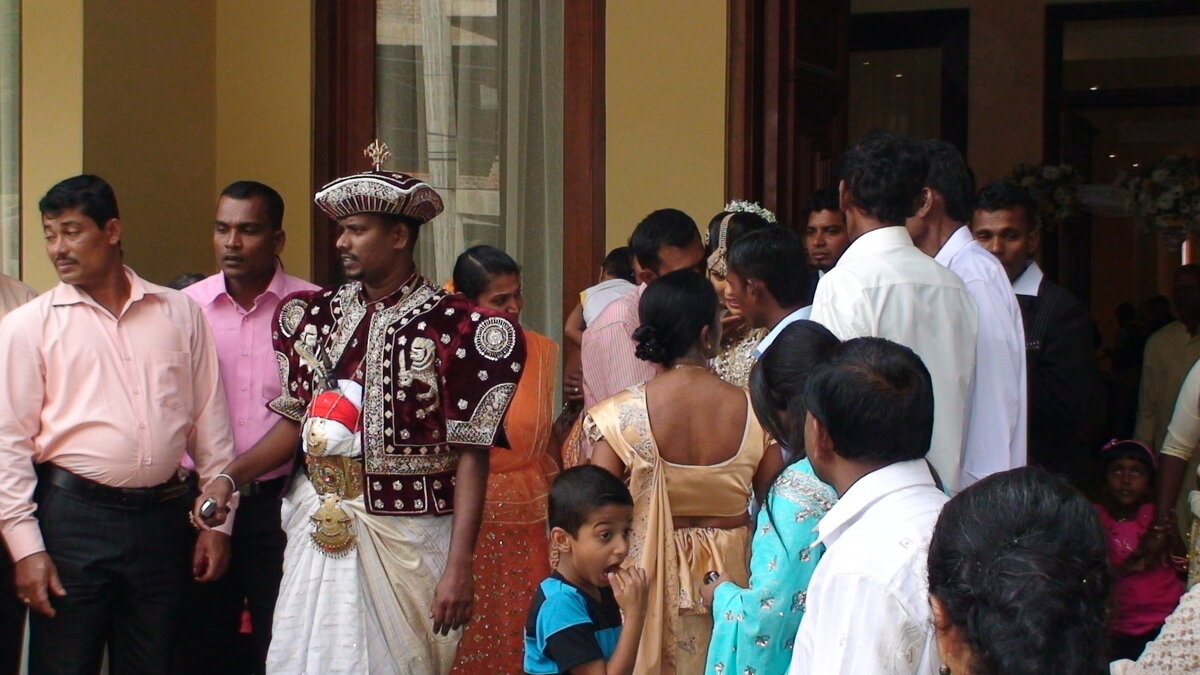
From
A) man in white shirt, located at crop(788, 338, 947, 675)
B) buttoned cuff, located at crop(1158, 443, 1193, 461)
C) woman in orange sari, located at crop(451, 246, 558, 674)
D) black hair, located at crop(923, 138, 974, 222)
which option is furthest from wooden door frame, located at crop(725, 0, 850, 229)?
man in white shirt, located at crop(788, 338, 947, 675)

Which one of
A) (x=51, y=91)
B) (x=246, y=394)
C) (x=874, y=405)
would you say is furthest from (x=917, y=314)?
(x=51, y=91)

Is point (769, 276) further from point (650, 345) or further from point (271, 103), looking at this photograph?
point (271, 103)

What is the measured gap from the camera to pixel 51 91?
222 inches

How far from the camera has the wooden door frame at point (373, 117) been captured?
20.8ft

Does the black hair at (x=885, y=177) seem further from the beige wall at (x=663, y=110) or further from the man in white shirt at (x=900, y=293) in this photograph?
the beige wall at (x=663, y=110)

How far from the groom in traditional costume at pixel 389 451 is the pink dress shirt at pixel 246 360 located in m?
0.71

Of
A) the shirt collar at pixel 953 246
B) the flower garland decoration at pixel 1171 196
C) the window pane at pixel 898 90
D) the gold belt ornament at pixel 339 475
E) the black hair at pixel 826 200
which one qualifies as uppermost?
the window pane at pixel 898 90

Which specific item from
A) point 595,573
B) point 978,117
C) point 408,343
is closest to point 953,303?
point 595,573

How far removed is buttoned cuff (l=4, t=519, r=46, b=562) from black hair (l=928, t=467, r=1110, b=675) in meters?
2.91

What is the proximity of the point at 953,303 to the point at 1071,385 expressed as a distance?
1.54 m

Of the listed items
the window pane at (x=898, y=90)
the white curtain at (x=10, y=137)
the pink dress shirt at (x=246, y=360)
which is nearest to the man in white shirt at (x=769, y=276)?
the pink dress shirt at (x=246, y=360)

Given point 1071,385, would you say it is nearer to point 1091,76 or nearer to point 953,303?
point 953,303

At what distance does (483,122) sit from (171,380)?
8.91ft

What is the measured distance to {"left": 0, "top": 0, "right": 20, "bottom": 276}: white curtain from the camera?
5.70 m
